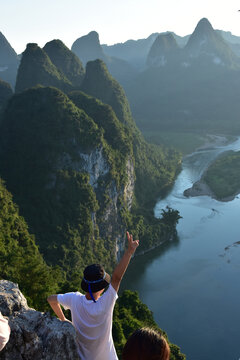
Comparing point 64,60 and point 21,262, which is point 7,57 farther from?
point 21,262

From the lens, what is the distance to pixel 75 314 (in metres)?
4.64

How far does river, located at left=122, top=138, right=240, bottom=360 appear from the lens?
32.5m

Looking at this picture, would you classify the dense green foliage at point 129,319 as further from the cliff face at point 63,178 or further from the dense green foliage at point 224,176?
the dense green foliage at point 224,176

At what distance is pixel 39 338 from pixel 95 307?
3.45 ft

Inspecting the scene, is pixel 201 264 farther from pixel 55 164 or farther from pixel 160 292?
pixel 55 164

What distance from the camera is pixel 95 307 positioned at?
4438mm

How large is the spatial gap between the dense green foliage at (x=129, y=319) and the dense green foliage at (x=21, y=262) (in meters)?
5.21

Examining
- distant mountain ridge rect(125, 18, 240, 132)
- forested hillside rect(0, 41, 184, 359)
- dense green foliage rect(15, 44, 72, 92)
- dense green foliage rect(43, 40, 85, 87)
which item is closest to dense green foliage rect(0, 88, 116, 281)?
forested hillside rect(0, 41, 184, 359)

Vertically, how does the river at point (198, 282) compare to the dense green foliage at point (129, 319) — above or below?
below

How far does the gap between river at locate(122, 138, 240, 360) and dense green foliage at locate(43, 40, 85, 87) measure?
52516 mm

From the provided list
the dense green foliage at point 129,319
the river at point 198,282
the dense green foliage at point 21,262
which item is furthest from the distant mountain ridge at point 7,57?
the dense green foliage at point 129,319

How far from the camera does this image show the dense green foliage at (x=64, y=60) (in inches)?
3794

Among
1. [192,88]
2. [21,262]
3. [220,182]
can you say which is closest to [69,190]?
[21,262]

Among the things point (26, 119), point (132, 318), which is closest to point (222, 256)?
point (132, 318)
